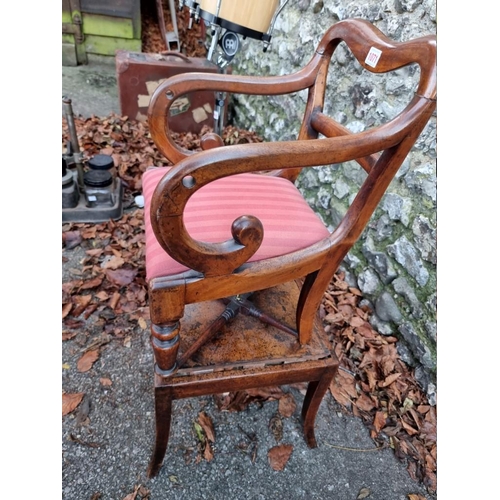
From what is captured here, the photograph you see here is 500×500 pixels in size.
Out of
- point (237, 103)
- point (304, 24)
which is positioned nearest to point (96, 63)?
point (237, 103)

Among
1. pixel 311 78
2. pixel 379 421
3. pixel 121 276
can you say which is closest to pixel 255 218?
pixel 311 78

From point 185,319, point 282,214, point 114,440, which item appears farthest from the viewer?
point 114,440

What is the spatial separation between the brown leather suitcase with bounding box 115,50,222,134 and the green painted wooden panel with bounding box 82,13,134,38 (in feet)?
5.47

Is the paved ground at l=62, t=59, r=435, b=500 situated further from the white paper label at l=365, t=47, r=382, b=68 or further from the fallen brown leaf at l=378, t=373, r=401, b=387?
the white paper label at l=365, t=47, r=382, b=68

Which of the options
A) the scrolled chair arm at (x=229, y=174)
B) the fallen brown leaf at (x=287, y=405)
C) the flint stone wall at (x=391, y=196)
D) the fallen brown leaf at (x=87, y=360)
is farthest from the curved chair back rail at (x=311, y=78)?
the fallen brown leaf at (x=287, y=405)

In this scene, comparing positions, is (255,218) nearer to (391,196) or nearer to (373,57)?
(373,57)

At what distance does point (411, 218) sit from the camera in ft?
5.07

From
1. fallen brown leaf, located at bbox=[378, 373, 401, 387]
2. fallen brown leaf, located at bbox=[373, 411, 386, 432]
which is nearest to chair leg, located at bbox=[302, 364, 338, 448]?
fallen brown leaf, located at bbox=[373, 411, 386, 432]

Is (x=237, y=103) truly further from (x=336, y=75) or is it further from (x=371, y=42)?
(x=371, y=42)

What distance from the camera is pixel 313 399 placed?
123cm

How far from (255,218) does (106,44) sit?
185 inches

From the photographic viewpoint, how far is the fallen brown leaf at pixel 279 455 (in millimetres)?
1322

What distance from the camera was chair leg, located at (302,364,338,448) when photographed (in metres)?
1.13

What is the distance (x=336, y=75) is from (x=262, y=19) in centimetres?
53
